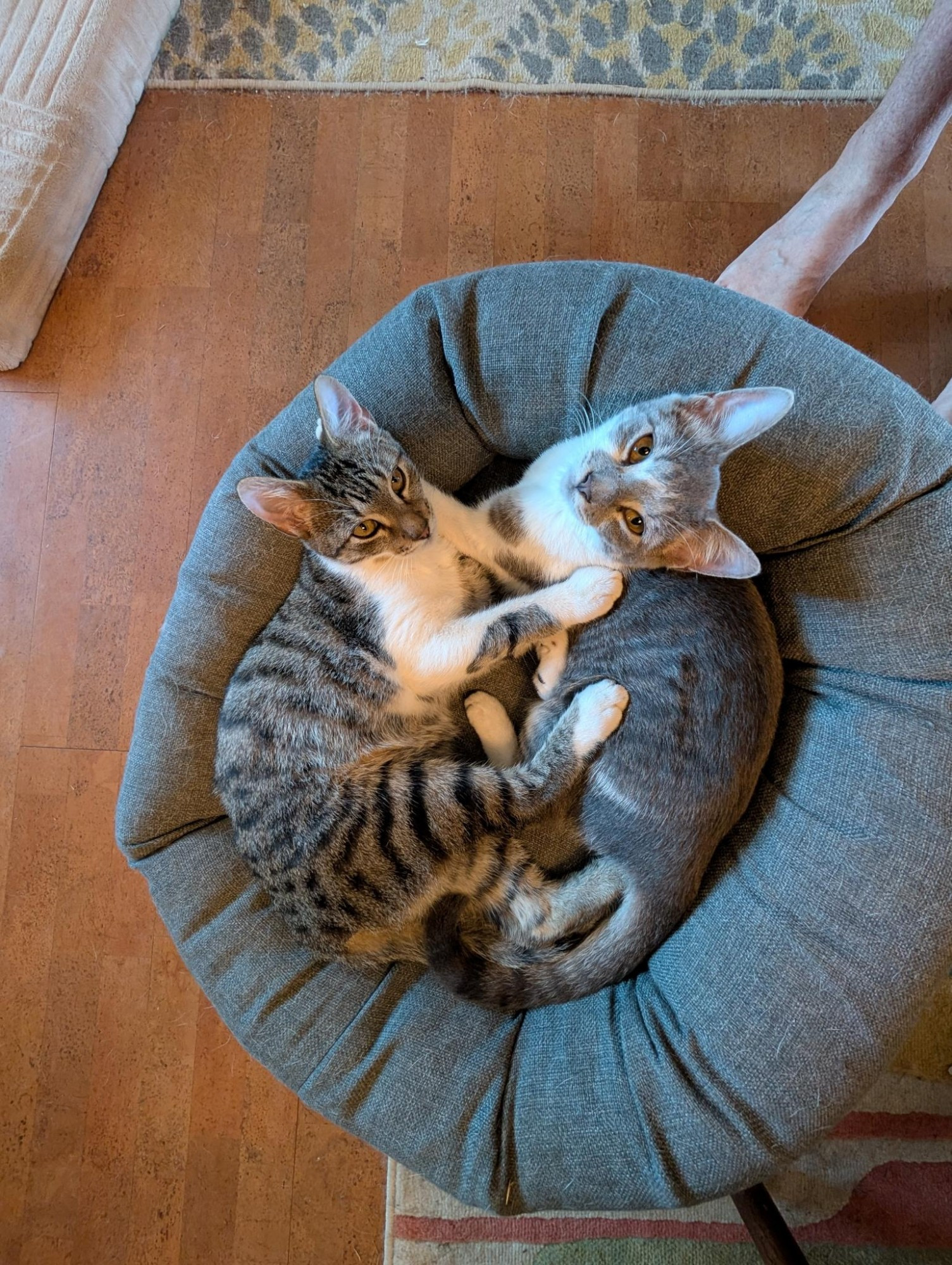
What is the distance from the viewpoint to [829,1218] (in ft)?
6.25

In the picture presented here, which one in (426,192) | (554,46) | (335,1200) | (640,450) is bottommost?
(335,1200)

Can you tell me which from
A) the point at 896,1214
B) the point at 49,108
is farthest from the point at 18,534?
the point at 896,1214

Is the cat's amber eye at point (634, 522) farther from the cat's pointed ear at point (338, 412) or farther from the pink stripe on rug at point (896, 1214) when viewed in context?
the pink stripe on rug at point (896, 1214)

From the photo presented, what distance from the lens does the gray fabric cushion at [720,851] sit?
1485mm

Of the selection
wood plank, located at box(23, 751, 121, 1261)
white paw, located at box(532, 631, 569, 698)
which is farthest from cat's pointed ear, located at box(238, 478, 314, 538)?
wood plank, located at box(23, 751, 121, 1261)

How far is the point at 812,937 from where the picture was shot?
4.96ft

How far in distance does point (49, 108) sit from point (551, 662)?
6.14 feet

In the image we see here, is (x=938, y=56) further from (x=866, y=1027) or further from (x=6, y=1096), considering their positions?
(x=6, y=1096)

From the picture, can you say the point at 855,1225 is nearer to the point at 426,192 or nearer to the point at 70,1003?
the point at 70,1003

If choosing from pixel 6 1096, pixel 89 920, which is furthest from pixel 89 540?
pixel 6 1096

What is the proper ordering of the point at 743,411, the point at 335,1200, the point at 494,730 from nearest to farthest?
the point at 743,411 → the point at 494,730 → the point at 335,1200

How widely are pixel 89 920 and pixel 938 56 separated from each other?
2.87 meters

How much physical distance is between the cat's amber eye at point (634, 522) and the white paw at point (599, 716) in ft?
1.01

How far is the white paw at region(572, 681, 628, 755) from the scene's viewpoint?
161 cm
